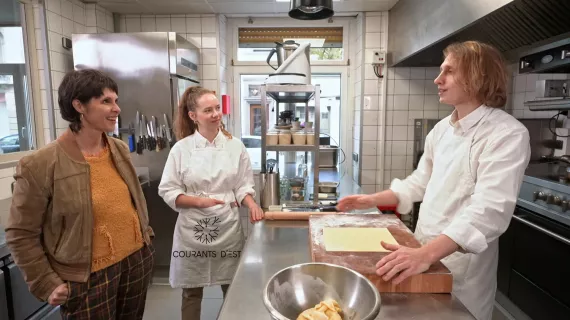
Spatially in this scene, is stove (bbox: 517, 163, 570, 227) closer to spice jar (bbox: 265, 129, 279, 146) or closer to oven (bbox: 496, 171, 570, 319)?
oven (bbox: 496, 171, 570, 319)

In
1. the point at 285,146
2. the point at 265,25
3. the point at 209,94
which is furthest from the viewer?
the point at 265,25

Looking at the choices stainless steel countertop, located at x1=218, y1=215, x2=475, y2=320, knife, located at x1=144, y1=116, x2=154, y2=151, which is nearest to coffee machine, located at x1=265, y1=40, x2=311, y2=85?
stainless steel countertop, located at x1=218, y1=215, x2=475, y2=320

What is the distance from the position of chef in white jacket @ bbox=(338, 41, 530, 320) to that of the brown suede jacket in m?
0.96

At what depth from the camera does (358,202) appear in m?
1.45

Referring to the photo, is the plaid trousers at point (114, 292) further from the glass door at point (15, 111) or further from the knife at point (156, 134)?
the glass door at point (15, 111)

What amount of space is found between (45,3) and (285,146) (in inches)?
80.3

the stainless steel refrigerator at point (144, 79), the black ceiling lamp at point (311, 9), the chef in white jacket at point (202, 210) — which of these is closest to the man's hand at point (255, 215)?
the chef in white jacket at point (202, 210)

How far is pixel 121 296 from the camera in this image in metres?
1.37

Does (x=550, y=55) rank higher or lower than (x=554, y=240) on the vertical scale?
higher

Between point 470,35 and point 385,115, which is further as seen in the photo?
point 385,115

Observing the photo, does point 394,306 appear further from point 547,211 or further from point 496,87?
point 547,211

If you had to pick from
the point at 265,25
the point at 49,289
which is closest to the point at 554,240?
the point at 49,289

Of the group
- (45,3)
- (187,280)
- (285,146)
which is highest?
(45,3)

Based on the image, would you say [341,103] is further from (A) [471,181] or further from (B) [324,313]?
(B) [324,313]
